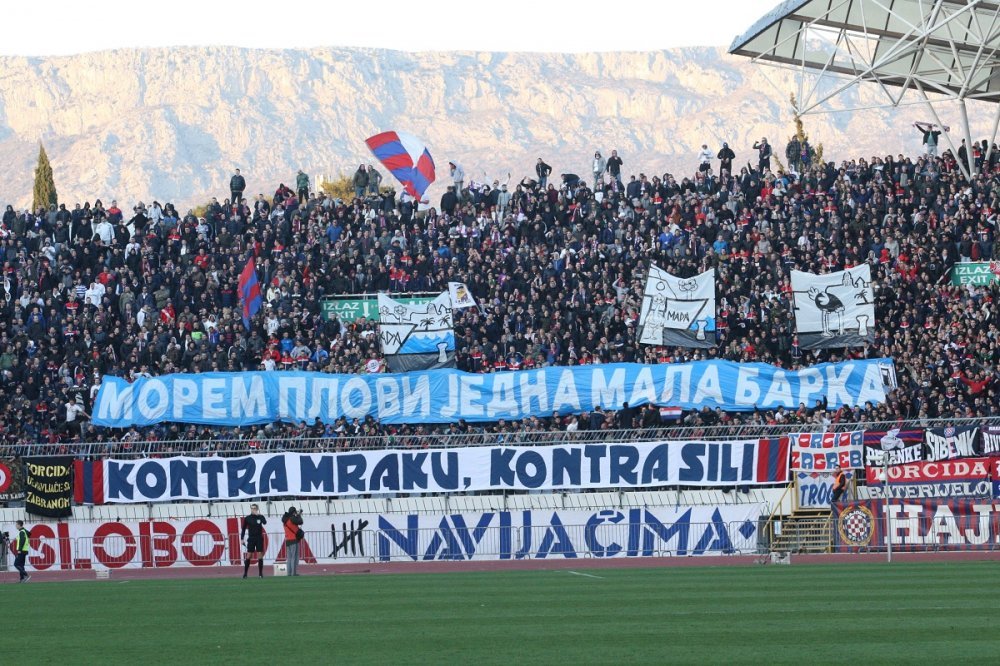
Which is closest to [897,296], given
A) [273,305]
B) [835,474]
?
[835,474]

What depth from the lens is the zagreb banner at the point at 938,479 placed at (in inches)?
1163

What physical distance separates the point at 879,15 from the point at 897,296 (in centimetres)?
1012

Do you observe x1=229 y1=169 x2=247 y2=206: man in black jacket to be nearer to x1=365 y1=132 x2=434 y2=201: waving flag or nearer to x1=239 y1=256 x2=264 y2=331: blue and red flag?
x1=365 y1=132 x2=434 y2=201: waving flag

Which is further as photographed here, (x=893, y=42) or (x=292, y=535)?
(x=893, y=42)

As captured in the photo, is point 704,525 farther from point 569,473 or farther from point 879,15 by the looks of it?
point 879,15

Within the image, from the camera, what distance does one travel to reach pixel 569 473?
3297cm

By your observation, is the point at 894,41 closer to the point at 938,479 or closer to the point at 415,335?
the point at 415,335

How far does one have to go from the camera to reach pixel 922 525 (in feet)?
94.3

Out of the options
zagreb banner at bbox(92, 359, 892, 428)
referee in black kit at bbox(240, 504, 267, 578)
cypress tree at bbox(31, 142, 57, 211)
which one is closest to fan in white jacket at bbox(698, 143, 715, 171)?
zagreb banner at bbox(92, 359, 892, 428)

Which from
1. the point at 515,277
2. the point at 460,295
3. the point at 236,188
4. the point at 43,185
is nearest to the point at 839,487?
the point at 460,295

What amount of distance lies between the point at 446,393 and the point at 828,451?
9395 mm

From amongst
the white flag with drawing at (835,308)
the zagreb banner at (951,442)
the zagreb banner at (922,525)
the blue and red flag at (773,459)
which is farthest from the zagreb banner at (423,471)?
the white flag with drawing at (835,308)

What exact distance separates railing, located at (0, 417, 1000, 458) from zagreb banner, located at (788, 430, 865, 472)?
1252 mm

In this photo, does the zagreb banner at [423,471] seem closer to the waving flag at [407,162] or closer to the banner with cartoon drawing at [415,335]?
the banner with cartoon drawing at [415,335]
